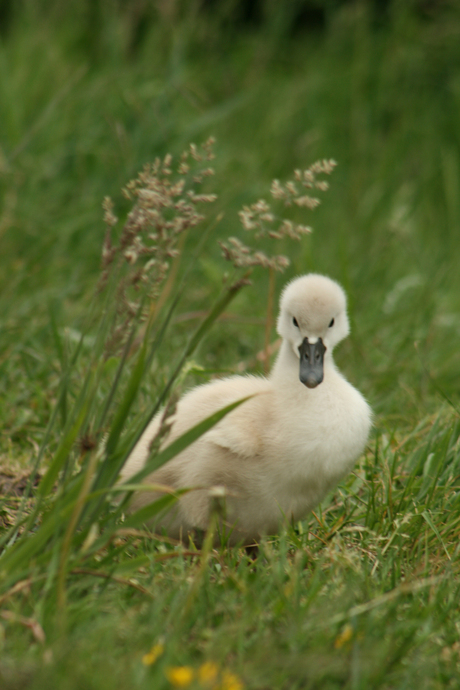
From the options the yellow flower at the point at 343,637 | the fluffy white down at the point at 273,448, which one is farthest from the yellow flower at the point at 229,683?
the fluffy white down at the point at 273,448

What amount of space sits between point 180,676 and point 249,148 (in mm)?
5568

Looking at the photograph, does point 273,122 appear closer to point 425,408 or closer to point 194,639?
point 425,408

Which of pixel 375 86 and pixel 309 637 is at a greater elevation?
pixel 375 86

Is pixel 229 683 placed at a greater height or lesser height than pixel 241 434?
lesser

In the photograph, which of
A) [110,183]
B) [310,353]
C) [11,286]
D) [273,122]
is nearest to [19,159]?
[110,183]

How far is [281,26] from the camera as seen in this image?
24.5 feet

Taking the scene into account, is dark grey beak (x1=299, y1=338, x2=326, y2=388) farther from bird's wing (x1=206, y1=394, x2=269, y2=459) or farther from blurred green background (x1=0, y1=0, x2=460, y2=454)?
blurred green background (x1=0, y1=0, x2=460, y2=454)

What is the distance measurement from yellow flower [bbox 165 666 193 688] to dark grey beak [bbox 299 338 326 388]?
1136 millimetres

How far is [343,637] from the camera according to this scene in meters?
1.96

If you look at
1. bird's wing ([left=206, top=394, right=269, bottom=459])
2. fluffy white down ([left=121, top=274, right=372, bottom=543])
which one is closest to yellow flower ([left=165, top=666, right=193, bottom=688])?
fluffy white down ([left=121, top=274, right=372, bottom=543])

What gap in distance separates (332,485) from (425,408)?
1.27 metres

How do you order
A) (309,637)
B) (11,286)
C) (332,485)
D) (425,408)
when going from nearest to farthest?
(309,637) → (332,485) → (425,408) → (11,286)

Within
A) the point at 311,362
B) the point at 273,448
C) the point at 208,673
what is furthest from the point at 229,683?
the point at 311,362

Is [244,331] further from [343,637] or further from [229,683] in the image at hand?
[229,683]
